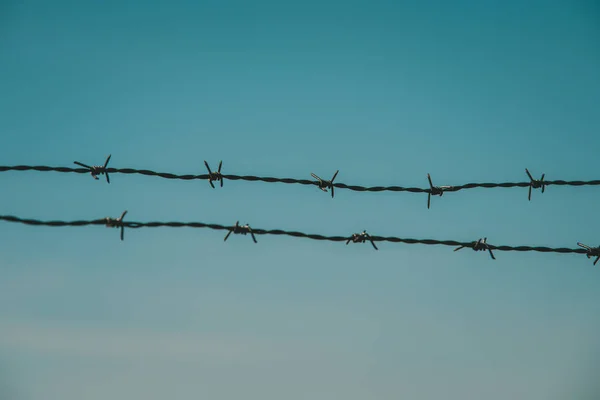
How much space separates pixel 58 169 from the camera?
174 inches

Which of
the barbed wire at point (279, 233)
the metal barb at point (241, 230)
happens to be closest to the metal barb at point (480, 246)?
the barbed wire at point (279, 233)

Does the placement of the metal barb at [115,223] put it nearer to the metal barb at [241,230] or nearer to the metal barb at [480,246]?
the metal barb at [241,230]

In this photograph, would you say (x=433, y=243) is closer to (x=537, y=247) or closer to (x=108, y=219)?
(x=537, y=247)

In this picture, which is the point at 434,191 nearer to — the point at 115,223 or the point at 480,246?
the point at 480,246

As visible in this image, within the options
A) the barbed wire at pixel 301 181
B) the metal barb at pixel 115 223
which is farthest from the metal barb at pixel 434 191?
the metal barb at pixel 115 223

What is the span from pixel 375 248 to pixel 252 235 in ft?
2.92

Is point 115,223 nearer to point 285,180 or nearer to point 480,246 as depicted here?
point 285,180

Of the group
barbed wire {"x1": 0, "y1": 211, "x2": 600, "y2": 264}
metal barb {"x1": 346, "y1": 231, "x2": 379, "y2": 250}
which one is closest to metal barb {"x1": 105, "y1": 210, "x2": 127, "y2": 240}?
barbed wire {"x1": 0, "y1": 211, "x2": 600, "y2": 264}

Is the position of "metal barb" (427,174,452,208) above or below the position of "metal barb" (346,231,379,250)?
above

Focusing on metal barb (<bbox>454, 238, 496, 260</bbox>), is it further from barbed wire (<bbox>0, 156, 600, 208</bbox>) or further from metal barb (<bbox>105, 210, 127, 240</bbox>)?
metal barb (<bbox>105, 210, 127, 240</bbox>)

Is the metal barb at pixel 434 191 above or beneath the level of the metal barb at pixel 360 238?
above

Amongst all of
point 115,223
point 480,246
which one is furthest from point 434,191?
point 115,223

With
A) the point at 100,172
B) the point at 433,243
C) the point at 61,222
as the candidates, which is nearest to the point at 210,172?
the point at 100,172

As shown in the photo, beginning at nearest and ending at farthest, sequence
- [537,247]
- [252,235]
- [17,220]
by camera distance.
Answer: [17,220], [252,235], [537,247]
